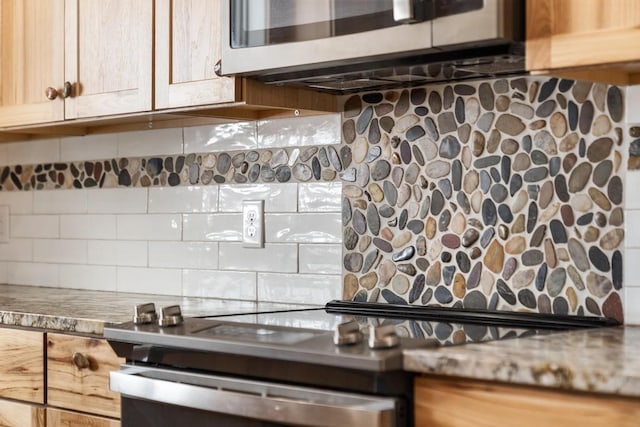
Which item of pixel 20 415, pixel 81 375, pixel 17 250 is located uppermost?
pixel 17 250

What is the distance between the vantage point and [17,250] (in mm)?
3299

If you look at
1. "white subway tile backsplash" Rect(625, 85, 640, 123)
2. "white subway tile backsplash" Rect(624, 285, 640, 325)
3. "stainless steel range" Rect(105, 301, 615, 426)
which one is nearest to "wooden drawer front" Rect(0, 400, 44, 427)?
"stainless steel range" Rect(105, 301, 615, 426)

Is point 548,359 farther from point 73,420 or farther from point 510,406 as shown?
point 73,420

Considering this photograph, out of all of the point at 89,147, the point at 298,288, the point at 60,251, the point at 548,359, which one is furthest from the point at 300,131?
the point at 548,359

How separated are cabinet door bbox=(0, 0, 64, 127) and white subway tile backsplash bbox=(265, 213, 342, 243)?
65cm

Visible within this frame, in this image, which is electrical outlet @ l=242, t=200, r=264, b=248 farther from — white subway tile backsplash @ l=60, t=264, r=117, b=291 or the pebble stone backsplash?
white subway tile backsplash @ l=60, t=264, r=117, b=291

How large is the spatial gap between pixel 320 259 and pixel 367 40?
727mm

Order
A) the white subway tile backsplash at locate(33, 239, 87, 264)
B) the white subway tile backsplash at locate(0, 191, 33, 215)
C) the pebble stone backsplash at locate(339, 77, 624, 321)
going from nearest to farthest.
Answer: the pebble stone backsplash at locate(339, 77, 624, 321)
the white subway tile backsplash at locate(33, 239, 87, 264)
the white subway tile backsplash at locate(0, 191, 33, 215)

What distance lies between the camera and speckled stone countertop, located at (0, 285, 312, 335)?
86.2 inches

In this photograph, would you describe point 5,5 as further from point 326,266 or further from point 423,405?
point 423,405

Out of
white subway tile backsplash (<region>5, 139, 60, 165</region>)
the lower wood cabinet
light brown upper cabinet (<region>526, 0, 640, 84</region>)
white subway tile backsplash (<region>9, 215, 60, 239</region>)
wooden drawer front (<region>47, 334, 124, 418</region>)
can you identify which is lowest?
wooden drawer front (<region>47, 334, 124, 418</region>)

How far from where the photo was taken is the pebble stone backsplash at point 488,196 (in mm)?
1964

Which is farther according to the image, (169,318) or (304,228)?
(304,228)

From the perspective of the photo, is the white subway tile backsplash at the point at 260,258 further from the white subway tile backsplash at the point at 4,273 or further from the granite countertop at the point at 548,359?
the white subway tile backsplash at the point at 4,273
